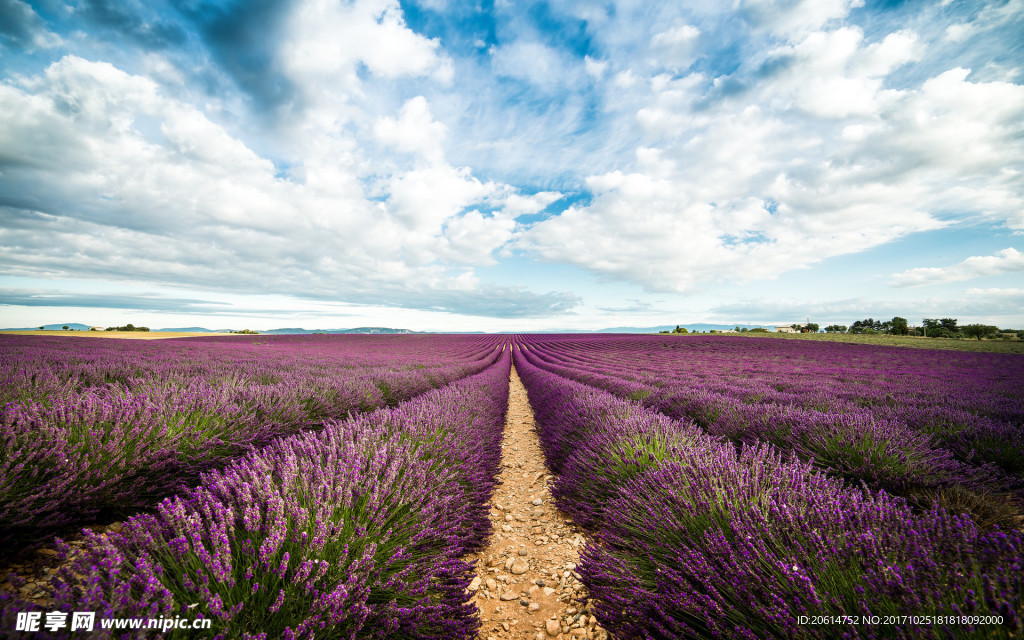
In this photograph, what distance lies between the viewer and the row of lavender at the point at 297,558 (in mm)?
1115

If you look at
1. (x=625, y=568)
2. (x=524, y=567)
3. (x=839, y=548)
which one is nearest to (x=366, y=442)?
(x=524, y=567)

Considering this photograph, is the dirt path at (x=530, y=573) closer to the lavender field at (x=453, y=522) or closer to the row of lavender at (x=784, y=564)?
the lavender field at (x=453, y=522)

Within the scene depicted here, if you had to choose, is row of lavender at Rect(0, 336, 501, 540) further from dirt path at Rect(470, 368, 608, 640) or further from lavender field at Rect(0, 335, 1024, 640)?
dirt path at Rect(470, 368, 608, 640)

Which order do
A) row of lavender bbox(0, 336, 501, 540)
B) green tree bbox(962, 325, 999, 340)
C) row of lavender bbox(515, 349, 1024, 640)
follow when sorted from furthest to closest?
green tree bbox(962, 325, 999, 340) → row of lavender bbox(0, 336, 501, 540) → row of lavender bbox(515, 349, 1024, 640)

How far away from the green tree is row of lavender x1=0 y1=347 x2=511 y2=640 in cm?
5089

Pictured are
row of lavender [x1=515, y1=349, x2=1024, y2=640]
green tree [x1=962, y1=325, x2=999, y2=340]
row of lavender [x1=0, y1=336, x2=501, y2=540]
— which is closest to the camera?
row of lavender [x1=515, y1=349, x2=1024, y2=640]

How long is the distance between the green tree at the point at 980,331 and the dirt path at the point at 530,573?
49.4 meters

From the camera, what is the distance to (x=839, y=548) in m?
1.33

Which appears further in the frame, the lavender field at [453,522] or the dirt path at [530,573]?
the dirt path at [530,573]

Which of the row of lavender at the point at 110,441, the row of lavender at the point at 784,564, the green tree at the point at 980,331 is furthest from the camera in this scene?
the green tree at the point at 980,331

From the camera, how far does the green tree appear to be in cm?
3105

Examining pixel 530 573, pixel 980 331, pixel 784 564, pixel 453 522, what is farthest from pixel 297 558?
pixel 980 331

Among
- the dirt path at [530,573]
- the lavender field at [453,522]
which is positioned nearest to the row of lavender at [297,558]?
the lavender field at [453,522]

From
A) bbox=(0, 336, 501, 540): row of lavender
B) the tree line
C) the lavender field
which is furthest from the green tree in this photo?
bbox=(0, 336, 501, 540): row of lavender
